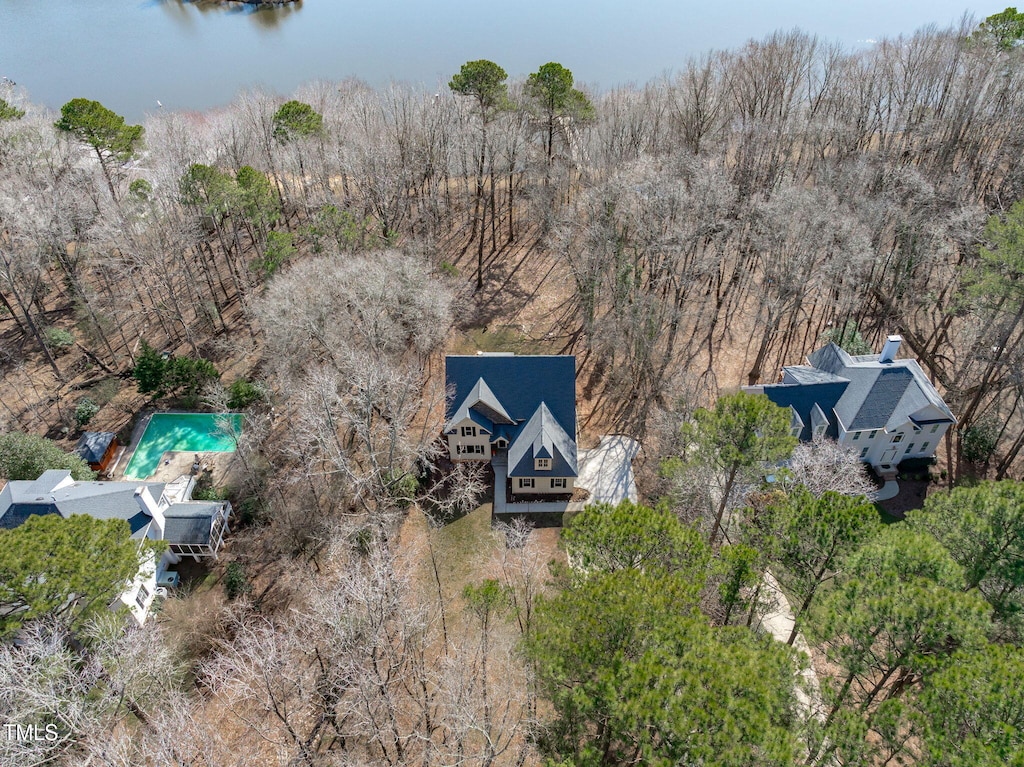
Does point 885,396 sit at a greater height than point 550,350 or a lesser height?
greater

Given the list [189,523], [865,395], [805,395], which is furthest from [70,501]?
[865,395]

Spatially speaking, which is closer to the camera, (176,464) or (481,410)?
(481,410)

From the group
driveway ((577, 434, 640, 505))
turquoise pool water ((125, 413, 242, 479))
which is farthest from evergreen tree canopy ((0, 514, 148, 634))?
driveway ((577, 434, 640, 505))

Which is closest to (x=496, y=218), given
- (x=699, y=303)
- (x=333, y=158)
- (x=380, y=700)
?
(x=333, y=158)

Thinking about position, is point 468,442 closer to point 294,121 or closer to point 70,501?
point 70,501

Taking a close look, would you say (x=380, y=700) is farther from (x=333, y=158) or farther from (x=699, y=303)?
(x=333, y=158)

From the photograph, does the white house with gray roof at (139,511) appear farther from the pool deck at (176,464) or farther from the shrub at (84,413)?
the shrub at (84,413)

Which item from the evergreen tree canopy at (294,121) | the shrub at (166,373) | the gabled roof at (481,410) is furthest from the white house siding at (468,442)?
the evergreen tree canopy at (294,121)

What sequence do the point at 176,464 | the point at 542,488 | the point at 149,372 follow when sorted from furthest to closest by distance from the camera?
the point at 149,372
the point at 176,464
the point at 542,488
